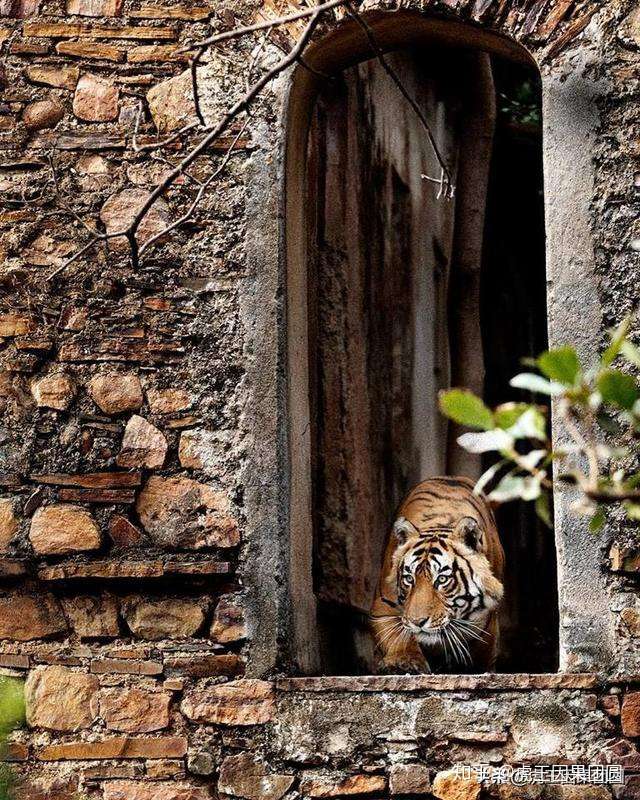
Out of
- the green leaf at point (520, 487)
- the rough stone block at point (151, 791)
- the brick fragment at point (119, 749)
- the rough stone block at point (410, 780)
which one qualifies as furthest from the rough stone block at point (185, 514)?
the green leaf at point (520, 487)

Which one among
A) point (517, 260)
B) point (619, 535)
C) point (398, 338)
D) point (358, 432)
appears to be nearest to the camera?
point (619, 535)

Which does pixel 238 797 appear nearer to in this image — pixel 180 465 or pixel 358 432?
pixel 180 465

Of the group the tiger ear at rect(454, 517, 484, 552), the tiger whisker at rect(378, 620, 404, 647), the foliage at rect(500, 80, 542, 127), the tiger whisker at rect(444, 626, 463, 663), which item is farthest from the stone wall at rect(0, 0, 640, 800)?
the foliage at rect(500, 80, 542, 127)

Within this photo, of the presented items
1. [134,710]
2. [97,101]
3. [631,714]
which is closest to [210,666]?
[134,710]

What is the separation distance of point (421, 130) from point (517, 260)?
1.56 meters

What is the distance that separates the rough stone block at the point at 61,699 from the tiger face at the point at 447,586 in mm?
1007

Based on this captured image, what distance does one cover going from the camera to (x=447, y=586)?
4.30m

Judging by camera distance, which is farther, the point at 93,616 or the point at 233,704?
the point at 93,616

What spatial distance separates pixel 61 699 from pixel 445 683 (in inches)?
43.5

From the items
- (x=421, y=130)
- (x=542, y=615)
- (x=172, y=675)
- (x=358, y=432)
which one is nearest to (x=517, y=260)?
(x=421, y=130)

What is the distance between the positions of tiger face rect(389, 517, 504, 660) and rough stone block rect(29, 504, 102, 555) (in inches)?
40.0

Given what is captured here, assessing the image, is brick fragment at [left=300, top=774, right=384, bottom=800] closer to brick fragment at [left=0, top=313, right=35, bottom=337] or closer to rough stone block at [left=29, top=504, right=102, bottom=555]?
rough stone block at [left=29, top=504, right=102, bottom=555]

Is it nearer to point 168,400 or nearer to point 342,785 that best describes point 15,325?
point 168,400

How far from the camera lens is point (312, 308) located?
475cm
